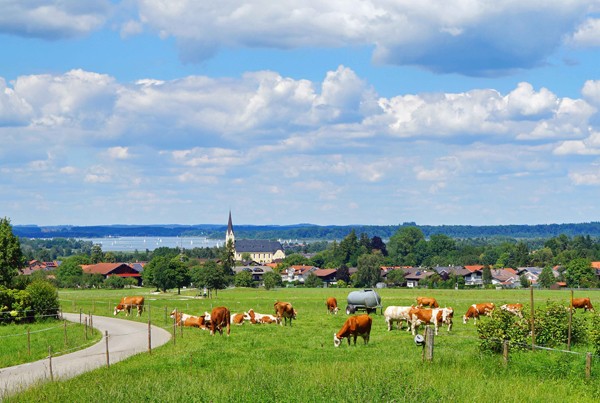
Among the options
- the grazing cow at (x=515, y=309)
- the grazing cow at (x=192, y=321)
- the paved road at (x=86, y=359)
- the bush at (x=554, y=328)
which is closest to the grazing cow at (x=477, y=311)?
the grazing cow at (x=515, y=309)

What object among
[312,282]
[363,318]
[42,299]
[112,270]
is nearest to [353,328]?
[363,318]

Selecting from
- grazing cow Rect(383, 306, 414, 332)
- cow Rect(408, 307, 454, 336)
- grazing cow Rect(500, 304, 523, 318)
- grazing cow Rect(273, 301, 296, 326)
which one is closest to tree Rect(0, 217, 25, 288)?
grazing cow Rect(273, 301, 296, 326)

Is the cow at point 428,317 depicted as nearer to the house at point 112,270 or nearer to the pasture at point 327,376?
the pasture at point 327,376

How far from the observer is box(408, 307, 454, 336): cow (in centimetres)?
4166

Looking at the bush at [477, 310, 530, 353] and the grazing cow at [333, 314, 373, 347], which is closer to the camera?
the bush at [477, 310, 530, 353]

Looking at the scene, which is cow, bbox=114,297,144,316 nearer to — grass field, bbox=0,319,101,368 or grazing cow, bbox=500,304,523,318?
grass field, bbox=0,319,101,368

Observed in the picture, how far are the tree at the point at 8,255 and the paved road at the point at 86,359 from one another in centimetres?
973

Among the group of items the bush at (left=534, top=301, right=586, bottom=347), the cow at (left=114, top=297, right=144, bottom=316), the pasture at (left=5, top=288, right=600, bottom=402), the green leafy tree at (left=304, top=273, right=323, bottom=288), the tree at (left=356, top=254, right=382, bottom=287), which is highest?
the bush at (left=534, top=301, right=586, bottom=347)

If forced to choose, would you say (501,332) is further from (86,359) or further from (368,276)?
(368,276)

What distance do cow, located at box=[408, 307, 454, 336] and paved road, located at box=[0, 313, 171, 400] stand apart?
42.4 feet

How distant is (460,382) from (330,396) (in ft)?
15.7

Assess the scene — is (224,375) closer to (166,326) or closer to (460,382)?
(460,382)

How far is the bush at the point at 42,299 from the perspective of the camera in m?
54.1

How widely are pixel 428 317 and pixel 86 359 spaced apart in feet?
59.1
